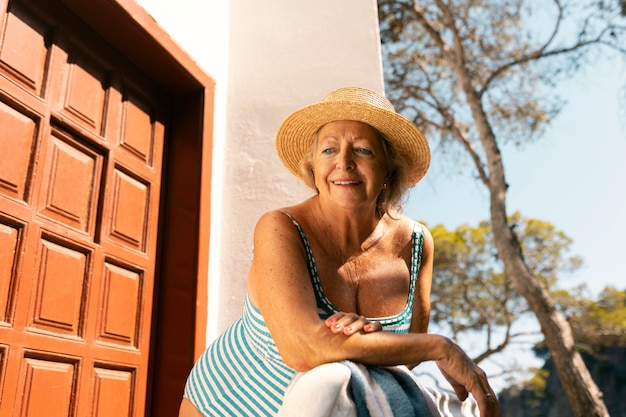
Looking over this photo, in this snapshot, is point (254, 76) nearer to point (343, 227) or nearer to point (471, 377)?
point (343, 227)

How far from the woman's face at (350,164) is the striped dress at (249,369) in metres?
0.20

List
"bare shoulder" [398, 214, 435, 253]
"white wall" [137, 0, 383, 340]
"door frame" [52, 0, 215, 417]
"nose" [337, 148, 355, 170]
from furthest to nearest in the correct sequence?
"white wall" [137, 0, 383, 340]
"door frame" [52, 0, 215, 417]
"bare shoulder" [398, 214, 435, 253]
"nose" [337, 148, 355, 170]

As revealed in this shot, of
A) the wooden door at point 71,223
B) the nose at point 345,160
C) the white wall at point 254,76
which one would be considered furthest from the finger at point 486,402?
the white wall at point 254,76

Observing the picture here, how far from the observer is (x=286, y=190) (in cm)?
319

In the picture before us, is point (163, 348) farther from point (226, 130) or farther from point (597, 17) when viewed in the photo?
point (597, 17)

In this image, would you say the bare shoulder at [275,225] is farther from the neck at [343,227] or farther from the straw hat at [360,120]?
the straw hat at [360,120]

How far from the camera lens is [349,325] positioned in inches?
53.0

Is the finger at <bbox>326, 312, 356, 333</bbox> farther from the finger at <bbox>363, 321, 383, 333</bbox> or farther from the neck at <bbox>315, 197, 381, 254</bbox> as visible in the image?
the neck at <bbox>315, 197, 381, 254</bbox>

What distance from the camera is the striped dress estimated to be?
153 centimetres

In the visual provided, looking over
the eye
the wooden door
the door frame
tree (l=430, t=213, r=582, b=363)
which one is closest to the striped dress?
the eye

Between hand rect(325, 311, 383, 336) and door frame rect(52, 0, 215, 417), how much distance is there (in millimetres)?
1483

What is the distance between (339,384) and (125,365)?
1641mm

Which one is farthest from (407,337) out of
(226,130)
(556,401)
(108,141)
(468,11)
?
(556,401)

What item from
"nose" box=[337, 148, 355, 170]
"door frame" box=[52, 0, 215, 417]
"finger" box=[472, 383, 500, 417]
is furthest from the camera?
"door frame" box=[52, 0, 215, 417]
